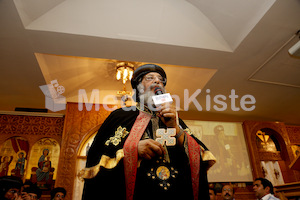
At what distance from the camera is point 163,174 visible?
1.44m

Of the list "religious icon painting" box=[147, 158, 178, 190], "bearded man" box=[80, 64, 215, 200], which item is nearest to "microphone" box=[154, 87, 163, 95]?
"bearded man" box=[80, 64, 215, 200]

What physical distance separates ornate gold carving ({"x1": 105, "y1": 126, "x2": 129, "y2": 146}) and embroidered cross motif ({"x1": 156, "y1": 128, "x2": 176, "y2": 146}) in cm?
28

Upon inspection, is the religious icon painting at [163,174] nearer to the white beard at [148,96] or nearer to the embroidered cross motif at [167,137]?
the embroidered cross motif at [167,137]

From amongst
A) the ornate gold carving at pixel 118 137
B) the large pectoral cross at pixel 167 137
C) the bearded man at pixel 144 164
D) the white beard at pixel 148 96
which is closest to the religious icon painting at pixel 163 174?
the bearded man at pixel 144 164

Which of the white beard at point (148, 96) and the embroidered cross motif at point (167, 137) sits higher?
the white beard at point (148, 96)

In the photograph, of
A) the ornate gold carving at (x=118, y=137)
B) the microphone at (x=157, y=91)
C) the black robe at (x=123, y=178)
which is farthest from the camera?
the microphone at (x=157, y=91)

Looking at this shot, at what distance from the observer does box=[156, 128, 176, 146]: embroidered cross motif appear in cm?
143

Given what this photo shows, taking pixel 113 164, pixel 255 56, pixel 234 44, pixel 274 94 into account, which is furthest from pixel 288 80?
pixel 113 164

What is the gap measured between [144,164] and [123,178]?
6.8 inches

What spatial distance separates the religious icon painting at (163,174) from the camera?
1407 millimetres

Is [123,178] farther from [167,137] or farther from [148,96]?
[148,96]

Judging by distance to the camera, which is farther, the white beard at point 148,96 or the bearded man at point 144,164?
the white beard at point 148,96

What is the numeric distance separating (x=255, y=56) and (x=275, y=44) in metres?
0.39

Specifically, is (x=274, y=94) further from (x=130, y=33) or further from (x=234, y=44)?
(x=130, y=33)
